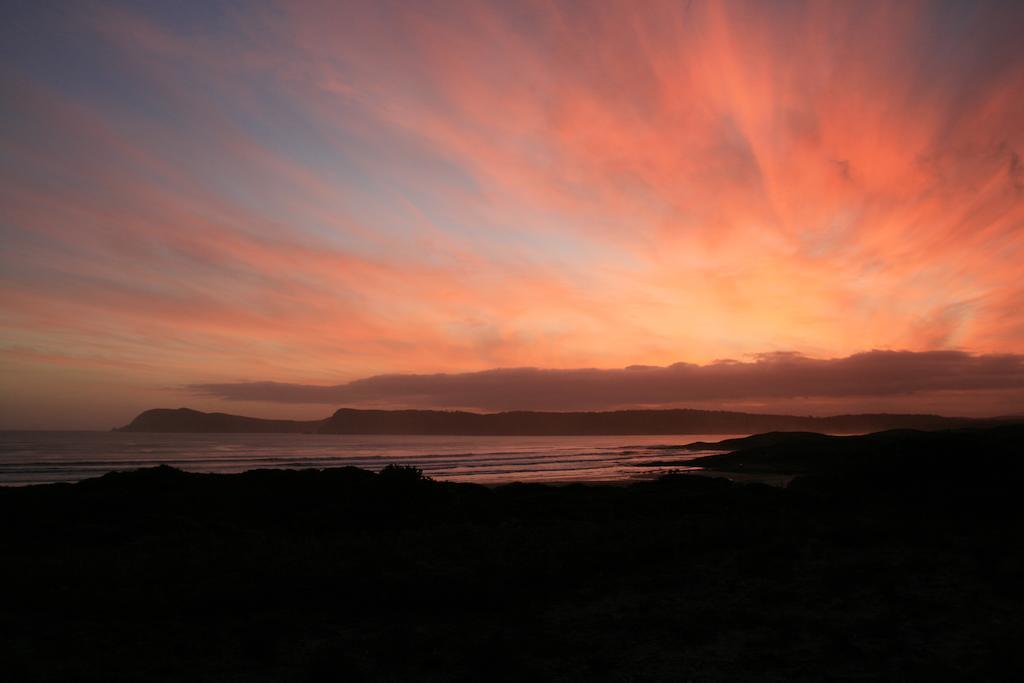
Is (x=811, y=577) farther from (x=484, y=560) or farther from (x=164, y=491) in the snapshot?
(x=164, y=491)

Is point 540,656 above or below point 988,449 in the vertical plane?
below

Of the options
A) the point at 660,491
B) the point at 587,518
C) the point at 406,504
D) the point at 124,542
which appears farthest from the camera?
the point at 660,491

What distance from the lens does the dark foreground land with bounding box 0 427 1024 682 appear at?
8.95 meters

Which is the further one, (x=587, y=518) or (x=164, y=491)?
(x=164, y=491)

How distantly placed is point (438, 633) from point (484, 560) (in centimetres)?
405

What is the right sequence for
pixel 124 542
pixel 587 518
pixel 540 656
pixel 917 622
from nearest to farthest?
pixel 540 656, pixel 917 622, pixel 124 542, pixel 587 518

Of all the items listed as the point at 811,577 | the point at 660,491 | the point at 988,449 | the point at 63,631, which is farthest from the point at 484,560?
the point at 988,449

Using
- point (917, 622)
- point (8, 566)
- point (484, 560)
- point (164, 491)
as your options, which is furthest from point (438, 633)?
point (164, 491)

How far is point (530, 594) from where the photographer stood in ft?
41.3

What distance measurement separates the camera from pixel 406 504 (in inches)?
999

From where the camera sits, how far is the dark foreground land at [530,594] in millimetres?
8953

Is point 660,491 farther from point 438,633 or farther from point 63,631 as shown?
point 63,631

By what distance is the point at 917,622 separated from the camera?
1022cm

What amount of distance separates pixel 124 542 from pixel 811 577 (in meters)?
19.3
